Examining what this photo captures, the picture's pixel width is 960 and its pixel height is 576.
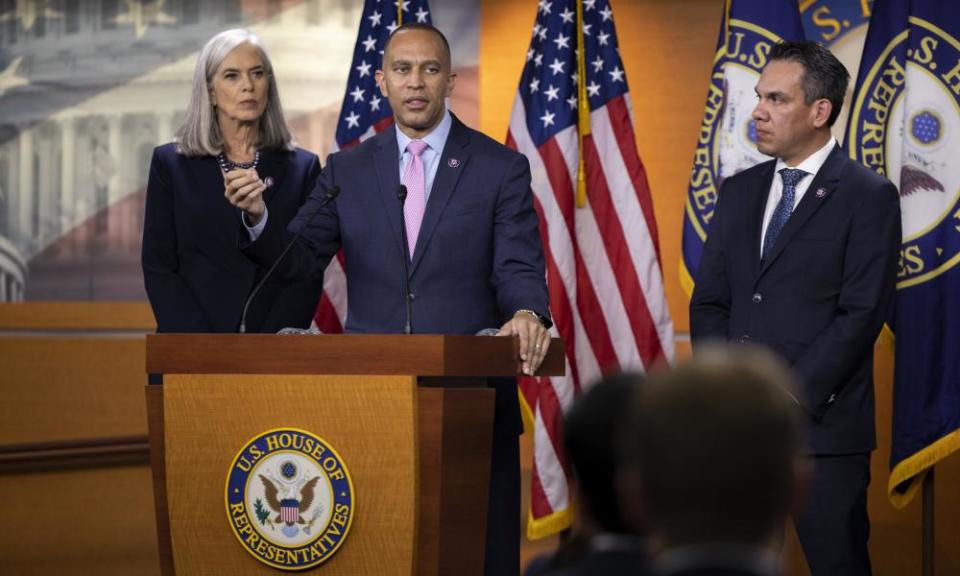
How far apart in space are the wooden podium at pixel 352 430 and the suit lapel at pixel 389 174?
0.73m

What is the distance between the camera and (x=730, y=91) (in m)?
4.43

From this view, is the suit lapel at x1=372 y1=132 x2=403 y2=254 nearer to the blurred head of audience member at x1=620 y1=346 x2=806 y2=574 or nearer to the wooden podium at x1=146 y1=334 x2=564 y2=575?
the wooden podium at x1=146 y1=334 x2=564 y2=575

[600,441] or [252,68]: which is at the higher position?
[252,68]

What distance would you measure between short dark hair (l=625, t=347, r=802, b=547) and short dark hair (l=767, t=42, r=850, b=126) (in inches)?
100

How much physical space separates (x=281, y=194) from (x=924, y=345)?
6.94 feet

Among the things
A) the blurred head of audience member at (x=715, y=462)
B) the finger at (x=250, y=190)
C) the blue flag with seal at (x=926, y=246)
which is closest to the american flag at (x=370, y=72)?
the blue flag with seal at (x=926, y=246)

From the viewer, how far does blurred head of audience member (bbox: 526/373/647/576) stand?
1344 millimetres

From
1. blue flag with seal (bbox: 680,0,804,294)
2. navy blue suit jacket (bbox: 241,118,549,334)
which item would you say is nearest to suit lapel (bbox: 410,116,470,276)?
navy blue suit jacket (bbox: 241,118,549,334)

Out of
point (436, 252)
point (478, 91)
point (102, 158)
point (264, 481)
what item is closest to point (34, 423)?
point (102, 158)

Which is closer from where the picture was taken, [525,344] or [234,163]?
[525,344]

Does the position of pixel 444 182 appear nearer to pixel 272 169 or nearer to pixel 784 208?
pixel 272 169

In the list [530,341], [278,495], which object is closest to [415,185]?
[530,341]

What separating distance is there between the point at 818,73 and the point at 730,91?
888 mm

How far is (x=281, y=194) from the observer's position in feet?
12.2
